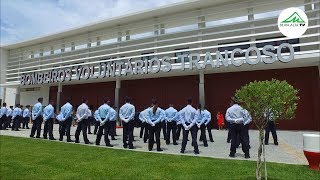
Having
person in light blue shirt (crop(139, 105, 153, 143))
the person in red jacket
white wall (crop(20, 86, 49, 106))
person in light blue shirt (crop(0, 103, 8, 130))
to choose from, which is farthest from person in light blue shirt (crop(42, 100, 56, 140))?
white wall (crop(20, 86, 49, 106))

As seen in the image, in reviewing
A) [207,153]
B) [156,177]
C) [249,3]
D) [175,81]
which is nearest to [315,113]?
[249,3]

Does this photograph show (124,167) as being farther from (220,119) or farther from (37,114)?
(220,119)

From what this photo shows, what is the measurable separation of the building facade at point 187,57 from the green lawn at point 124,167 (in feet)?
39.3

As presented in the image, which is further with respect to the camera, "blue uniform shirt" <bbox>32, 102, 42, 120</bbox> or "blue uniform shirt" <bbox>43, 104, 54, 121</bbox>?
"blue uniform shirt" <bbox>32, 102, 42, 120</bbox>

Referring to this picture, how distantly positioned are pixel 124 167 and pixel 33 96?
3282 cm

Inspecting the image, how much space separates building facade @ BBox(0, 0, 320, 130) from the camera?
65.2ft

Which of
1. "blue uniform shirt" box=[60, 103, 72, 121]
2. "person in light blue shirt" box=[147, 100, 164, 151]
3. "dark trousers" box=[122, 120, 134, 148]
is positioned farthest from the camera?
"blue uniform shirt" box=[60, 103, 72, 121]

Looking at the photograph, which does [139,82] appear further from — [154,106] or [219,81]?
[154,106]

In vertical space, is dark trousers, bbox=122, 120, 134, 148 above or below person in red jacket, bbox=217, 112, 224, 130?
below

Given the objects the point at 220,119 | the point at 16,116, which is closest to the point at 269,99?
the point at 220,119

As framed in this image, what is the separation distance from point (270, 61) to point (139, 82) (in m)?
12.9

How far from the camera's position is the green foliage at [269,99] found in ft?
19.2

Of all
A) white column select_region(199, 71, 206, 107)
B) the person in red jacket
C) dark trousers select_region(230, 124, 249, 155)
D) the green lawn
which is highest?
white column select_region(199, 71, 206, 107)

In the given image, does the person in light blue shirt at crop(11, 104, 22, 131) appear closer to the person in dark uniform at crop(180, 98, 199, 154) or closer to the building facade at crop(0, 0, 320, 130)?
the building facade at crop(0, 0, 320, 130)
